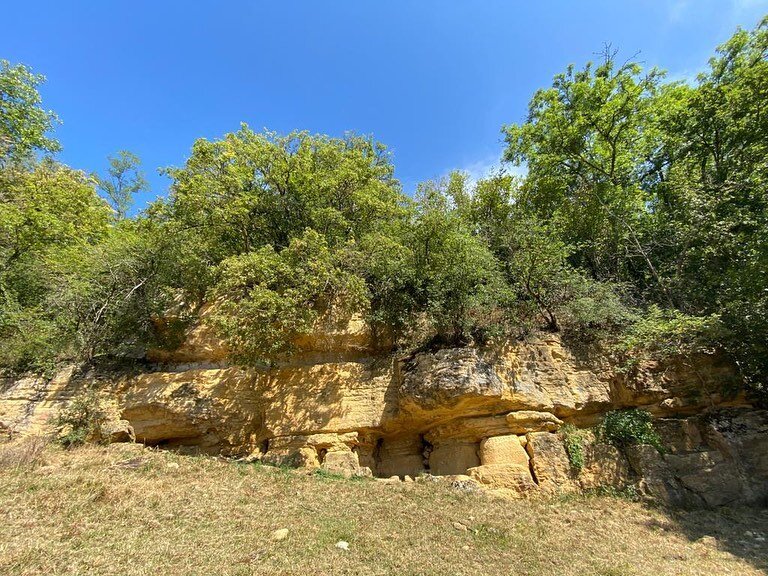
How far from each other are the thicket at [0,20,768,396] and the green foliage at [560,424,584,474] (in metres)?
2.41

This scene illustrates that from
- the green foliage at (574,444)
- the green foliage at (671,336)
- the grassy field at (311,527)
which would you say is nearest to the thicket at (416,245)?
the green foliage at (671,336)

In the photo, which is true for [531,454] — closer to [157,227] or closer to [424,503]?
[424,503]

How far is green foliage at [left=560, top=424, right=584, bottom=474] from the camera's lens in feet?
26.4

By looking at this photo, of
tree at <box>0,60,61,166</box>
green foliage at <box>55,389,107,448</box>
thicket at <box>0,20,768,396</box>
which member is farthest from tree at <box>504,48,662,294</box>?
tree at <box>0,60,61,166</box>

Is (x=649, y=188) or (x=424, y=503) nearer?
(x=424, y=503)

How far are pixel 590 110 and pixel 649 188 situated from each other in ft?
13.6

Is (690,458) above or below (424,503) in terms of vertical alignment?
above

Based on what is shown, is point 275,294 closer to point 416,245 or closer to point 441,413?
point 416,245

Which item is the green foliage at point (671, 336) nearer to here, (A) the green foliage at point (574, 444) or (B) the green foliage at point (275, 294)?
(A) the green foliage at point (574, 444)

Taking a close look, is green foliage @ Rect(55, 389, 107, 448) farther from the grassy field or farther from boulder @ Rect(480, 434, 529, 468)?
boulder @ Rect(480, 434, 529, 468)

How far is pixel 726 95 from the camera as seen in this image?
11.5 m

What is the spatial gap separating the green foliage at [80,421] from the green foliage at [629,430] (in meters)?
12.0

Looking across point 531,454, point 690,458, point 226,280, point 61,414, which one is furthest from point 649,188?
point 61,414

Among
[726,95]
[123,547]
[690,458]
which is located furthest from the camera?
[726,95]
